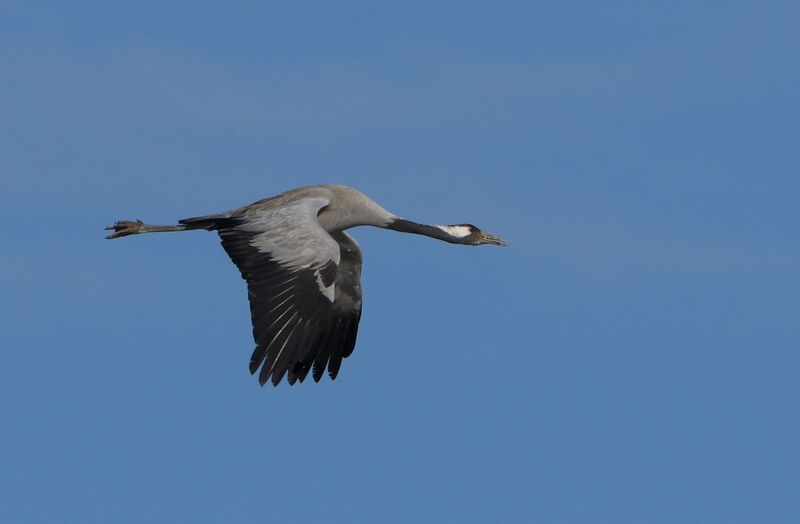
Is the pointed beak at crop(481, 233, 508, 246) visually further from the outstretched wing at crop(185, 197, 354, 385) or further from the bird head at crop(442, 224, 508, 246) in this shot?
the outstretched wing at crop(185, 197, 354, 385)

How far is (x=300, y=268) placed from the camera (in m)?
18.7

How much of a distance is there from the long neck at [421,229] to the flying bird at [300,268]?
33mm

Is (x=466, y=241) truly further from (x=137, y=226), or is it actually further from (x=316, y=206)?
(x=137, y=226)

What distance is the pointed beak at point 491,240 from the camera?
22.2 meters

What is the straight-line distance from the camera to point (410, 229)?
21.7 metres

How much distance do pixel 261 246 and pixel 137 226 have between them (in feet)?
11.6

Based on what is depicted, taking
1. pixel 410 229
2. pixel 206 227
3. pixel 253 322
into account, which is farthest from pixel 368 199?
pixel 253 322

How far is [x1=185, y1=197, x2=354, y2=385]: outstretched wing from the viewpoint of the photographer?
60.3 feet

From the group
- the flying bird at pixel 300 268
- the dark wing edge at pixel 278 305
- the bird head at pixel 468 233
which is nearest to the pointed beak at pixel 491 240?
the bird head at pixel 468 233

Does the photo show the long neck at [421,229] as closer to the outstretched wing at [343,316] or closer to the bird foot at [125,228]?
the outstretched wing at [343,316]

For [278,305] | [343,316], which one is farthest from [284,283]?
[343,316]

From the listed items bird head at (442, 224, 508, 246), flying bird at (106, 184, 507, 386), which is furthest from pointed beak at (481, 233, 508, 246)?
flying bird at (106, 184, 507, 386)

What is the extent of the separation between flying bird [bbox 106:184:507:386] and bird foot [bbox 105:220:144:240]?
468 millimetres

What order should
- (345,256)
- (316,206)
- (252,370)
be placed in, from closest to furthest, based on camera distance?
(252,370) → (316,206) → (345,256)
